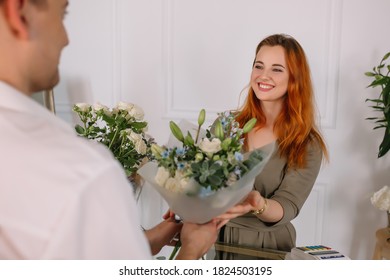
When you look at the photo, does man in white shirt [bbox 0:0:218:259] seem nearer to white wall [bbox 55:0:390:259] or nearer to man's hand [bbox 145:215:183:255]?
man's hand [bbox 145:215:183:255]

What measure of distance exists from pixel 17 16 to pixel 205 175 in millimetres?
508

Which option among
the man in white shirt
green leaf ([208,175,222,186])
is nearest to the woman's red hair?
green leaf ([208,175,222,186])

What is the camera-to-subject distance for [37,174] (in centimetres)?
52

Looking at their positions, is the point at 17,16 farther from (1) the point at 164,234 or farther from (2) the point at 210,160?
(1) the point at 164,234

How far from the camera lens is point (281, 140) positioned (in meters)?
1.60

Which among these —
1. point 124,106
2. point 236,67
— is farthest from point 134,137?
point 236,67

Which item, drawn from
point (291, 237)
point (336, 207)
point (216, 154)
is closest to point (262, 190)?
point (291, 237)

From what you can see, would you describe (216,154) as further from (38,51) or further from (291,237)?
(291,237)

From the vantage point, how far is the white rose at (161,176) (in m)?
0.99

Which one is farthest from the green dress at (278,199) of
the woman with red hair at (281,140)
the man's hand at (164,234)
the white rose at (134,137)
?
the white rose at (134,137)

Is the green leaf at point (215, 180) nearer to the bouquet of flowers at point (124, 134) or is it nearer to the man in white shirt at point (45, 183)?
the man in white shirt at point (45, 183)

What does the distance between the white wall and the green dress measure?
0.68m

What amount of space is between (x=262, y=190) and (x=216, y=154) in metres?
0.61

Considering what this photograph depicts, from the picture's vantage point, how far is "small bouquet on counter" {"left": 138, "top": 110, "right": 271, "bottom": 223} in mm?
945
